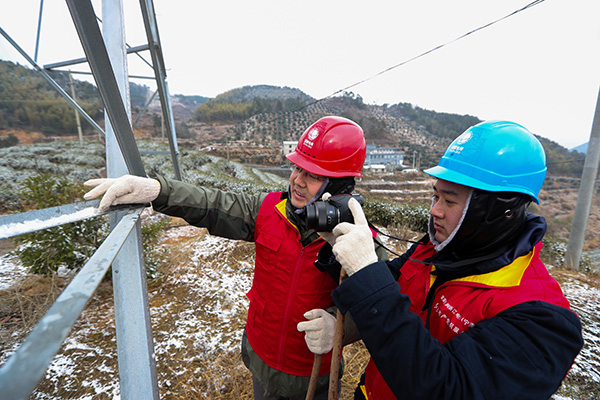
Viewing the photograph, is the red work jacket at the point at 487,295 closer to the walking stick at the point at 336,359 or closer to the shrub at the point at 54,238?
the walking stick at the point at 336,359

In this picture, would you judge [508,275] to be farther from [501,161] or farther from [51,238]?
[51,238]

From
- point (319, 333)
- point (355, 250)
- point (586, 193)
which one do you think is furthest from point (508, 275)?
point (586, 193)

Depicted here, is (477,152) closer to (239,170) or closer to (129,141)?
(129,141)

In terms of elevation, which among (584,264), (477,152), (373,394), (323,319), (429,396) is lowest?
(584,264)

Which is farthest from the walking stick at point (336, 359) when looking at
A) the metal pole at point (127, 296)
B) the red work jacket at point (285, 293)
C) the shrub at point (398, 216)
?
the shrub at point (398, 216)

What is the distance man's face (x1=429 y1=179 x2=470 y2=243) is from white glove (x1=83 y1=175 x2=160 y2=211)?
5.34ft

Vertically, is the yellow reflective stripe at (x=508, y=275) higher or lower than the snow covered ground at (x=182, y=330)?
higher

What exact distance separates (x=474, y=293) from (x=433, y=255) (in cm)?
30

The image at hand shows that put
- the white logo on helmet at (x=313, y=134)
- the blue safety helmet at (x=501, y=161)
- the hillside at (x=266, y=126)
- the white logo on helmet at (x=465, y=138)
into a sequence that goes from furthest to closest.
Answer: the hillside at (x=266, y=126), the white logo on helmet at (x=313, y=134), the white logo on helmet at (x=465, y=138), the blue safety helmet at (x=501, y=161)

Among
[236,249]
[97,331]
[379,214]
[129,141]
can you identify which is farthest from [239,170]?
[129,141]

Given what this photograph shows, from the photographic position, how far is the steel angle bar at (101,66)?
35.3 inches

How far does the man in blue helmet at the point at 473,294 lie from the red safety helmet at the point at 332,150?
606mm

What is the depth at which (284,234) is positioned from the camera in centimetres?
172

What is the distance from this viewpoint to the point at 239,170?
25219 mm
